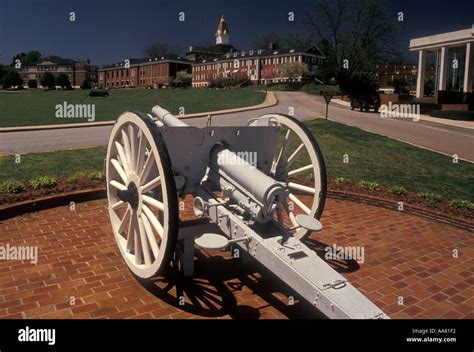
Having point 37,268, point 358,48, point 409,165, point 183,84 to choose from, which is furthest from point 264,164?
point 183,84

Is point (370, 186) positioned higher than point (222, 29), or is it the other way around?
point (222, 29)

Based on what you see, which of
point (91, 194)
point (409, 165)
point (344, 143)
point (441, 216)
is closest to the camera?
point (441, 216)

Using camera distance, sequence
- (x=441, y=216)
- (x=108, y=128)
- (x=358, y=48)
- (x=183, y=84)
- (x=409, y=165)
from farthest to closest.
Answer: (x=183, y=84), (x=358, y=48), (x=108, y=128), (x=409, y=165), (x=441, y=216)

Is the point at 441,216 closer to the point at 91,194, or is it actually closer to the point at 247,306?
the point at 247,306

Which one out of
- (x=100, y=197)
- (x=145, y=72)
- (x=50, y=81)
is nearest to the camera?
(x=100, y=197)

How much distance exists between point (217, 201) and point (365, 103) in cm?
2867

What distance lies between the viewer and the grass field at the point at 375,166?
28.4ft

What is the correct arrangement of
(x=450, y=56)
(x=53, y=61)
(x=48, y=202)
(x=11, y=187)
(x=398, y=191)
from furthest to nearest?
(x=53, y=61) → (x=450, y=56) → (x=398, y=191) → (x=11, y=187) → (x=48, y=202)

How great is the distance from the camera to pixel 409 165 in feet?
35.9

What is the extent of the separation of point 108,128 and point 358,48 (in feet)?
119

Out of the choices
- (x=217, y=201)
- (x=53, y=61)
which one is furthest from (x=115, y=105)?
(x=53, y=61)

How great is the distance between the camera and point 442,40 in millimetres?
38062
